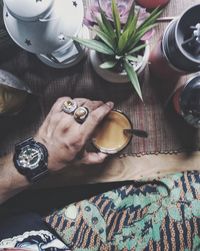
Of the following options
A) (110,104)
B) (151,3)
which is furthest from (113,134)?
(151,3)

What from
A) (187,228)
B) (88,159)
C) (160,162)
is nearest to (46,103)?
(88,159)

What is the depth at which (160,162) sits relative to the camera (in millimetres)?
1116

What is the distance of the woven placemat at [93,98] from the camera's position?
112 cm

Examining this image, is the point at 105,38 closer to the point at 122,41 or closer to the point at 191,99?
the point at 122,41

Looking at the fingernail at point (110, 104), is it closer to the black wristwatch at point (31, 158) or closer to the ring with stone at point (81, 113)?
the ring with stone at point (81, 113)

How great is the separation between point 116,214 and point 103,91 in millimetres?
317

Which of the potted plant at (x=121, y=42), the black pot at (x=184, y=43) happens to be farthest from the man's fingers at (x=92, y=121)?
the black pot at (x=184, y=43)

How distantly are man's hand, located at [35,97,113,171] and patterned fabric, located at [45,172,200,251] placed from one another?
0.47 ft

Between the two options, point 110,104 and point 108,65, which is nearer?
point 108,65

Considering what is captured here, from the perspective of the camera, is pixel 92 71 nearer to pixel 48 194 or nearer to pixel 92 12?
pixel 92 12

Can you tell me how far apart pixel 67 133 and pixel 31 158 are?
10 cm

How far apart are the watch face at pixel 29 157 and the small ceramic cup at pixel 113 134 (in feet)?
0.47

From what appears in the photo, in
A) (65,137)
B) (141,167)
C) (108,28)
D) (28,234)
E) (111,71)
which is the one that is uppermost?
(108,28)

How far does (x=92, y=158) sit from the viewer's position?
107 cm
